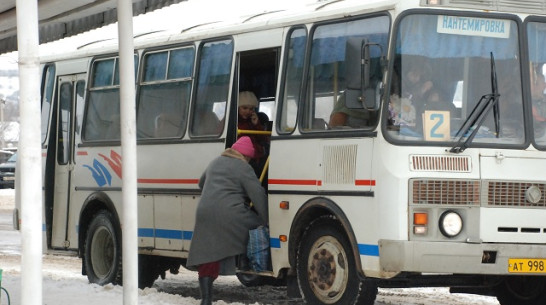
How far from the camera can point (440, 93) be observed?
35.8ft

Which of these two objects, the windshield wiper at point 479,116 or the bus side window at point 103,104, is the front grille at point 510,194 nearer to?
the windshield wiper at point 479,116

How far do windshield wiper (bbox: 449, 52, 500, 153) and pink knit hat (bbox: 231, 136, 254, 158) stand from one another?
92.4 inches

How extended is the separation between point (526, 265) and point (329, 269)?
1743 mm

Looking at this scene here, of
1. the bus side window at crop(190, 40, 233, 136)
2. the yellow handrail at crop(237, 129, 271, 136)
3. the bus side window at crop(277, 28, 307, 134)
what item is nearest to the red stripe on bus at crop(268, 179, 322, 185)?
the bus side window at crop(277, 28, 307, 134)

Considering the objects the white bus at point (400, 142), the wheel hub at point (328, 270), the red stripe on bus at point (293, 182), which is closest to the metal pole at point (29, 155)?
the white bus at point (400, 142)

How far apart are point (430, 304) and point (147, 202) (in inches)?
130

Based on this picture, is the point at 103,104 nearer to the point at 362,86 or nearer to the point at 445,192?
the point at 362,86

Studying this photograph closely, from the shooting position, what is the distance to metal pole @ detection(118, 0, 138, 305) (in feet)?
31.3

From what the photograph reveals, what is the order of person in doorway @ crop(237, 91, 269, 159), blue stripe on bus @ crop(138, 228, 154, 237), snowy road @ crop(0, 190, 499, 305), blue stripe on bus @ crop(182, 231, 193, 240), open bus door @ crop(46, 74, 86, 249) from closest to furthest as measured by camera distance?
snowy road @ crop(0, 190, 499, 305), person in doorway @ crop(237, 91, 269, 159), blue stripe on bus @ crop(182, 231, 193, 240), blue stripe on bus @ crop(138, 228, 154, 237), open bus door @ crop(46, 74, 86, 249)

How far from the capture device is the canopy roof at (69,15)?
15180mm

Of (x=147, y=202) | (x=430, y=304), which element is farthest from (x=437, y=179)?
(x=147, y=202)

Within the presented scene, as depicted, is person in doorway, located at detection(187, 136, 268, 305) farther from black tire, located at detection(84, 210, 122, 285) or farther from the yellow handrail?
black tire, located at detection(84, 210, 122, 285)

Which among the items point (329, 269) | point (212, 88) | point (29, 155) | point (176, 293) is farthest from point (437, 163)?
point (176, 293)

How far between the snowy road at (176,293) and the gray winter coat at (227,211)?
0.70 metres
